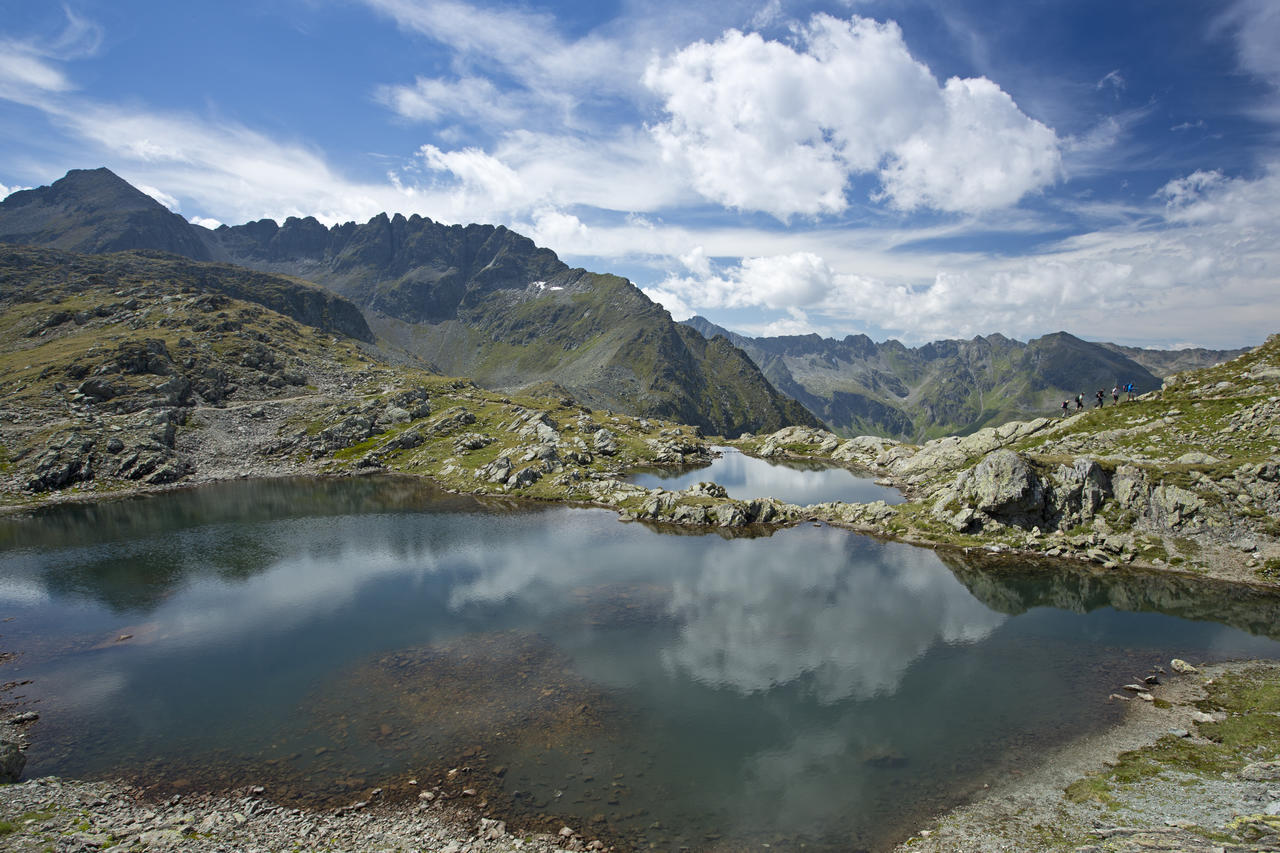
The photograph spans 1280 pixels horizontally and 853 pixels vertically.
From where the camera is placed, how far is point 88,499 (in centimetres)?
10238

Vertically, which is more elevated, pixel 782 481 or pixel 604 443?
pixel 604 443

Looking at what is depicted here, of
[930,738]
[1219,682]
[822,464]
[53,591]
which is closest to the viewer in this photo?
[930,738]

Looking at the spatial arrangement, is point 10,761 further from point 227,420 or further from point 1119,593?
point 227,420

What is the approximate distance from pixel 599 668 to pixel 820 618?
873 inches

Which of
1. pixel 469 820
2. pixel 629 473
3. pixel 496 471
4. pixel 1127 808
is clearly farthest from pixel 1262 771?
pixel 629 473

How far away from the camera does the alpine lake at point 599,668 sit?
30234mm

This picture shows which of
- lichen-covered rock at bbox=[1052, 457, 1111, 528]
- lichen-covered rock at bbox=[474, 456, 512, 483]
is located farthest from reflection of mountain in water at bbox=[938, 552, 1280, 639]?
lichen-covered rock at bbox=[474, 456, 512, 483]

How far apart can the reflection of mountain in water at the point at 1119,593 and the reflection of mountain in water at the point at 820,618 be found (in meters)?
4.16

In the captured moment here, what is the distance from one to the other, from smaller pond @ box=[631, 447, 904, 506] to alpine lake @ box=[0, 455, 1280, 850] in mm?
32599

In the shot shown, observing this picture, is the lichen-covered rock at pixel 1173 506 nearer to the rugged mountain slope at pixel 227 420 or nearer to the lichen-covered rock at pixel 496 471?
the rugged mountain slope at pixel 227 420

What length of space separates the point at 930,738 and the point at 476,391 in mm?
185560

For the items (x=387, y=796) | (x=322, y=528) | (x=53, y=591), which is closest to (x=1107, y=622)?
(x=387, y=796)

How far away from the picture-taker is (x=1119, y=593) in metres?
57.8

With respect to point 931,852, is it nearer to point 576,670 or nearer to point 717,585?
point 576,670
